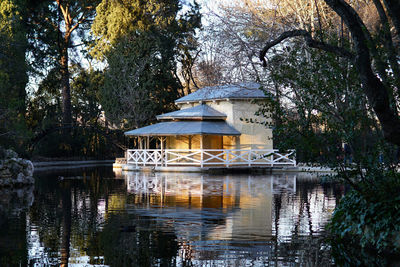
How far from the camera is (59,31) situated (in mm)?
45250

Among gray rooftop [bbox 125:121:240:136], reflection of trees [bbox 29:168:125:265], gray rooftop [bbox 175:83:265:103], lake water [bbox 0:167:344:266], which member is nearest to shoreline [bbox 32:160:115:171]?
gray rooftop [bbox 125:121:240:136]

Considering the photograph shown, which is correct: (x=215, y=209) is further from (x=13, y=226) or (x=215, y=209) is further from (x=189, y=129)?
(x=189, y=129)

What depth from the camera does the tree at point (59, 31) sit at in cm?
4341

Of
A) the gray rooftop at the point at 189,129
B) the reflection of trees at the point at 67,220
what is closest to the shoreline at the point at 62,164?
the gray rooftop at the point at 189,129

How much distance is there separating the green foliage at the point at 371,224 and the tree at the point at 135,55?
3276cm

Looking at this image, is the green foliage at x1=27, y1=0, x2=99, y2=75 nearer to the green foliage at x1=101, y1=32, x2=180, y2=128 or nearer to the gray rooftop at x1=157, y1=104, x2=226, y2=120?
the green foliage at x1=101, y1=32, x2=180, y2=128

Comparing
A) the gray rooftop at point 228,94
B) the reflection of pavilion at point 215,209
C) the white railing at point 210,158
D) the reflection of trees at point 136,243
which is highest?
the gray rooftop at point 228,94

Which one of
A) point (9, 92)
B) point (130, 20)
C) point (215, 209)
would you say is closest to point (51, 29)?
point (130, 20)

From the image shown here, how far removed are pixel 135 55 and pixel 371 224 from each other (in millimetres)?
34266

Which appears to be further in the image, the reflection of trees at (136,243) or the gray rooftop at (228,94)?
the gray rooftop at (228,94)

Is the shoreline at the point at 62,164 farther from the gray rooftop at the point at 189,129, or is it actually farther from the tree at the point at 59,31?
the gray rooftop at the point at 189,129

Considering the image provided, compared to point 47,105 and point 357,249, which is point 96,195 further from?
point 47,105

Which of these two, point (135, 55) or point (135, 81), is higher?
point (135, 55)

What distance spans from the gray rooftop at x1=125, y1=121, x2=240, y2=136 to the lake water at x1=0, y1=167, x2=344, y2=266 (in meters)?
14.5
